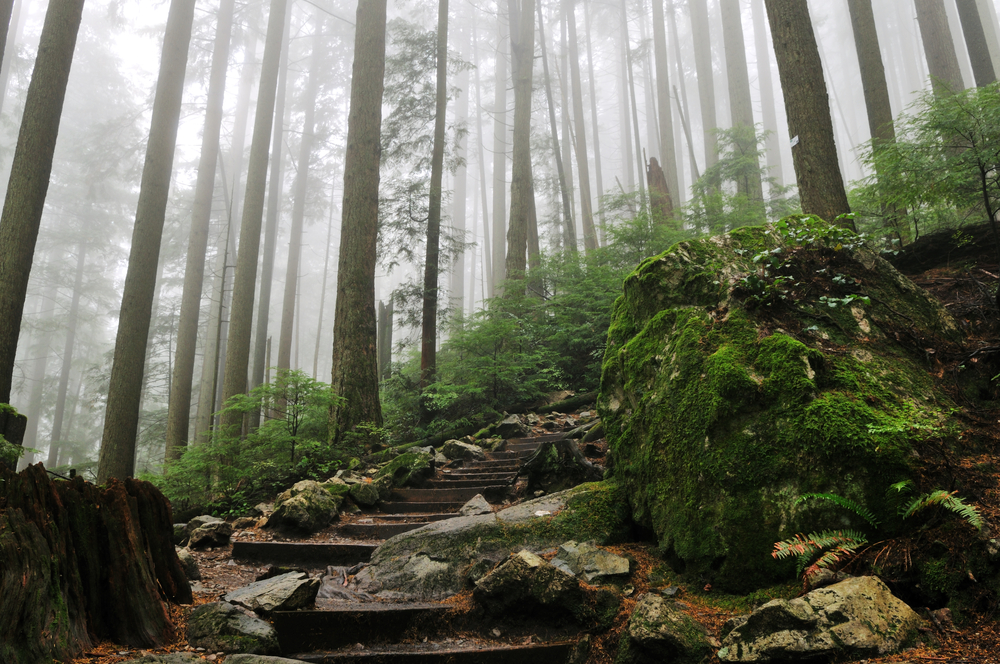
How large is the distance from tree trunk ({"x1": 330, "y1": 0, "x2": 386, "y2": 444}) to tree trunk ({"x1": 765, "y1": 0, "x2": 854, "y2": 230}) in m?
7.15

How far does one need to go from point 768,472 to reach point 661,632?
1151 millimetres

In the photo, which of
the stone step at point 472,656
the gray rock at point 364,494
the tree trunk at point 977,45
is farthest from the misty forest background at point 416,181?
the stone step at point 472,656

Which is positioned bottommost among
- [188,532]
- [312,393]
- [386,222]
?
[188,532]

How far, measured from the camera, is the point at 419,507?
677 cm

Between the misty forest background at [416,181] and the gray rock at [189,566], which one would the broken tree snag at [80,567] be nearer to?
the gray rock at [189,566]

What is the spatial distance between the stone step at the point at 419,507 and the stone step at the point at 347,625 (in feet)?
9.57

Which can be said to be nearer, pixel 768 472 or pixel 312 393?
pixel 768 472

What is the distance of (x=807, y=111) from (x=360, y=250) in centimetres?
782

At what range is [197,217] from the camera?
58.9 ft

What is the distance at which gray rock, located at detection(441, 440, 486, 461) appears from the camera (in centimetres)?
857

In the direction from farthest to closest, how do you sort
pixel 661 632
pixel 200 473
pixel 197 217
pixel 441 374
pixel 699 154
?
pixel 699 154, pixel 197 217, pixel 441 374, pixel 200 473, pixel 661 632

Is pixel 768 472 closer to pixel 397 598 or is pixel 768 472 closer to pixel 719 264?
pixel 719 264

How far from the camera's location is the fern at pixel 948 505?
2.29 m

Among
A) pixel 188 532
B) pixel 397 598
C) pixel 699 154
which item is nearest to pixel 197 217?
pixel 188 532
